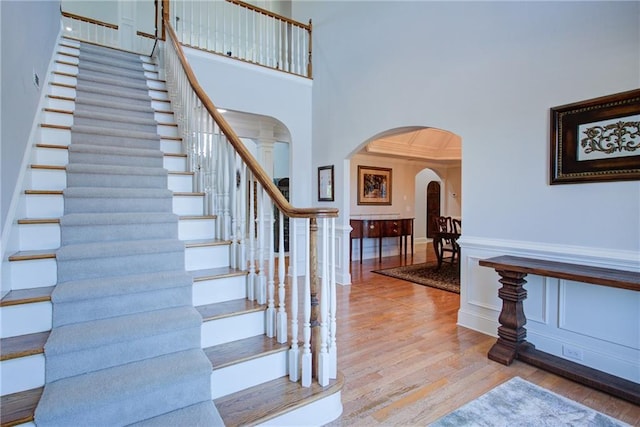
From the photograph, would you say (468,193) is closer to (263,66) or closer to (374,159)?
(263,66)

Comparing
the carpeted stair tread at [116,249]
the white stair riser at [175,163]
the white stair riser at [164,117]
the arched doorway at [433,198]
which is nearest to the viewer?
the carpeted stair tread at [116,249]

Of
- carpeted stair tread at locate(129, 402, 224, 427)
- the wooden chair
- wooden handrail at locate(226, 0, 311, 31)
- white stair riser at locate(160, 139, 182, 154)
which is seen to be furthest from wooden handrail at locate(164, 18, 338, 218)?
the wooden chair

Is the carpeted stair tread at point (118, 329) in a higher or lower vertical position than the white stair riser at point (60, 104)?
lower

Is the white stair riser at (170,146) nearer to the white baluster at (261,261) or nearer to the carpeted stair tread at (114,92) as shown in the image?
the carpeted stair tread at (114,92)

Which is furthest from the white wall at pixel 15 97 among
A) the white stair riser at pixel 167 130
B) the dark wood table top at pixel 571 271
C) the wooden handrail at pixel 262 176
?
the dark wood table top at pixel 571 271

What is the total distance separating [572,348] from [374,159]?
5573mm

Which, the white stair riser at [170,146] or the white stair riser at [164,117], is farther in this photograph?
the white stair riser at [164,117]

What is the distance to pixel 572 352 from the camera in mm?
2646

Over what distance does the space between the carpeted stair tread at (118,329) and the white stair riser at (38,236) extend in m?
0.66

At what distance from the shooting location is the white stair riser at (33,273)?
184 centimetres

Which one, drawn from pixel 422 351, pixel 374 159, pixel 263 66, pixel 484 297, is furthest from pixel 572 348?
pixel 374 159

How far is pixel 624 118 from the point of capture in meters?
2.37

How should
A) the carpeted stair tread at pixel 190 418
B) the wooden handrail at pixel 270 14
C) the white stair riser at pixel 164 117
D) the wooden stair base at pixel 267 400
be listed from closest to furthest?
the carpeted stair tread at pixel 190 418 → the wooden stair base at pixel 267 400 → the white stair riser at pixel 164 117 → the wooden handrail at pixel 270 14

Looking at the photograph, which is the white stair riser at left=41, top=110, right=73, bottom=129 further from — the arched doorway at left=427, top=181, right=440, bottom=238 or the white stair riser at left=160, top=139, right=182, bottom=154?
the arched doorway at left=427, top=181, right=440, bottom=238
